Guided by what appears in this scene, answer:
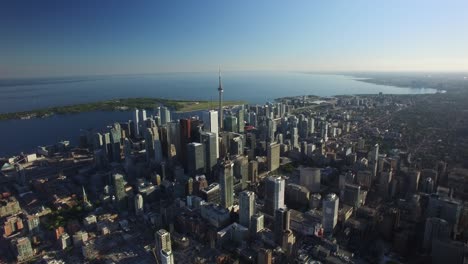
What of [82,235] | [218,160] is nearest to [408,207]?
[218,160]

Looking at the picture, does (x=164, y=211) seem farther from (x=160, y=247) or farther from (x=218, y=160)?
(x=218, y=160)

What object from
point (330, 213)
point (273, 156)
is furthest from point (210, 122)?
point (330, 213)

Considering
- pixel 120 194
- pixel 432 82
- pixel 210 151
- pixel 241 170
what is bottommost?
pixel 120 194

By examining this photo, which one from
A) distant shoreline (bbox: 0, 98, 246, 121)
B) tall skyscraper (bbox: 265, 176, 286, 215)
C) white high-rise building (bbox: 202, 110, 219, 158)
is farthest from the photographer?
distant shoreline (bbox: 0, 98, 246, 121)

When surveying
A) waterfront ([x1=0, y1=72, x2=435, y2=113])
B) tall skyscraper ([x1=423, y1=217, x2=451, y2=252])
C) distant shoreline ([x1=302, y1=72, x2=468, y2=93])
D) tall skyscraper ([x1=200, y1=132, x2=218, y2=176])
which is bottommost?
tall skyscraper ([x1=423, y1=217, x2=451, y2=252])

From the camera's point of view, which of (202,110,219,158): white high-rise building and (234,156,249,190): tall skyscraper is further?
(202,110,219,158): white high-rise building

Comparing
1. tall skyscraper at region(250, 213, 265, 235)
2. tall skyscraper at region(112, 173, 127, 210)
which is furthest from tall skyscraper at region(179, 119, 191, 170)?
tall skyscraper at region(250, 213, 265, 235)

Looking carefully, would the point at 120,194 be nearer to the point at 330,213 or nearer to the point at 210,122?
the point at 210,122

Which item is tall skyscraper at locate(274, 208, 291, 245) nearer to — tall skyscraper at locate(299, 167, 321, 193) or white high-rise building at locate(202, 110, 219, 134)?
tall skyscraper at locate(299, 167, 321, 193)
